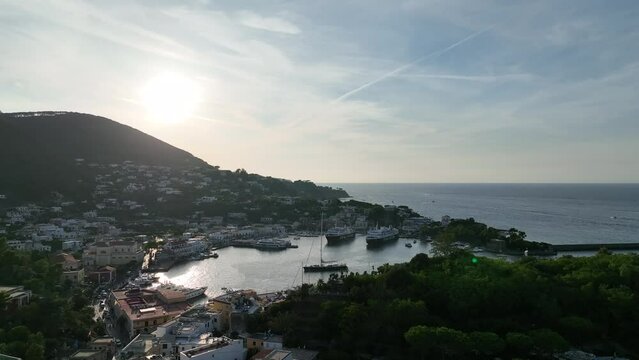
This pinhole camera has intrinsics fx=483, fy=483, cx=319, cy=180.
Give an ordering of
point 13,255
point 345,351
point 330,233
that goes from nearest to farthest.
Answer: point 345,351 < point 13,255 < point 330,233

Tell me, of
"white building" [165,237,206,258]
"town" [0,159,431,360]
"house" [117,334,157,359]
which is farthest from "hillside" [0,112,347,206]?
"house" [117,334,157,359]

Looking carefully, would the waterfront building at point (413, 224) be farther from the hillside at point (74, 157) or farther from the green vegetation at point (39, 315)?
the green vegetation at point (39, 315)

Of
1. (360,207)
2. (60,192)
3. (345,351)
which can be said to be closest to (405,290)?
(345,351)

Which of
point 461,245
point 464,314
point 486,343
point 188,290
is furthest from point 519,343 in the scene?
point 461,245

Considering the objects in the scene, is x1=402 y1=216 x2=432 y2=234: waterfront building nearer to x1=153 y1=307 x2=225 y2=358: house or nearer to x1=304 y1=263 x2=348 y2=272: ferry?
x1=304 y1=263 x2=348 y2=272: ferry

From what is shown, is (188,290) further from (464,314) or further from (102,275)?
(464,314)

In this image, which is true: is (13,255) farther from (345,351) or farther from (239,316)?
(345,351)
